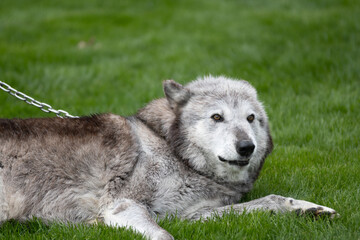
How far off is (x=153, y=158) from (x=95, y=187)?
26.7 inches

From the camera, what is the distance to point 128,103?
9.38m

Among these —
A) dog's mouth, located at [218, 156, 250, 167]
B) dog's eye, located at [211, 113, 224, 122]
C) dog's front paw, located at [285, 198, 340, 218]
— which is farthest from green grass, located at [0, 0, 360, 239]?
dog's eye, located at [211, 113, 224, 122]

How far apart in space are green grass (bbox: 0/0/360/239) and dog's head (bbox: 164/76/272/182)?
0.61 metres

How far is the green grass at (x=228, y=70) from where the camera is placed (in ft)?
15.3

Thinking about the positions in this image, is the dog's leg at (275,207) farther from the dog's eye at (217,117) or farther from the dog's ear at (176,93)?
the dog's ear at (176,93)

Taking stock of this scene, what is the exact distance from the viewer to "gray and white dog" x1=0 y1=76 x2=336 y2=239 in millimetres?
4789

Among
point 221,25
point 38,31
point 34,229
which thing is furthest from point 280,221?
point 38,31

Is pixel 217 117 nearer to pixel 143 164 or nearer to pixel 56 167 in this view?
pixel 143 164

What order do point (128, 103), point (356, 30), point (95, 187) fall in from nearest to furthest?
1. point (95, 187)
2. point (128, 103)
3. point (356, 30)

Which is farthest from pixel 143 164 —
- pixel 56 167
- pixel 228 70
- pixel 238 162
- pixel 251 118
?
pixel 228 70

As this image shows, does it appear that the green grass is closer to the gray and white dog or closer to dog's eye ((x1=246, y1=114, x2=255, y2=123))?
the gray and white dog

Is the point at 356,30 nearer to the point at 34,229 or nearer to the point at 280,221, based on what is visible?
the point at 280,221

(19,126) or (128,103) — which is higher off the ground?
(19,126)

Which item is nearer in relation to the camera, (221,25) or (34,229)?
(34,229)
